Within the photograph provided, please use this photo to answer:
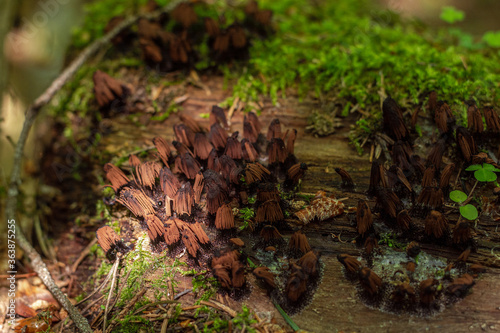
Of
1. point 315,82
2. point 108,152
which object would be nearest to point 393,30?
point 315,82

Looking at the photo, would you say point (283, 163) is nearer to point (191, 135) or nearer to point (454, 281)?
point (191, 135)

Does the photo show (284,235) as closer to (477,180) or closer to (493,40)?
(477,180)

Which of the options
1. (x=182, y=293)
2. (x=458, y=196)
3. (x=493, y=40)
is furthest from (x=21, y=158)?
(x=493, y=40)

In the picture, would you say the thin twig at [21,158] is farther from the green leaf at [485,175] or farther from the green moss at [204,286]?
the green leaf at [485,175]

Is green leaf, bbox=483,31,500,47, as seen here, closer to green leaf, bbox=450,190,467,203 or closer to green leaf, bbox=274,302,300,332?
green leaf, bbox=450,190,467,203

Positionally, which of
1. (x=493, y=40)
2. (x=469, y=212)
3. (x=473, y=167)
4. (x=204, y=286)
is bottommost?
(x=204, y=286)

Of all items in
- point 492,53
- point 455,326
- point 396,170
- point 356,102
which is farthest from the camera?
point 492,53
